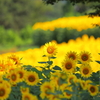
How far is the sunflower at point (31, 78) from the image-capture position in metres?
3.48

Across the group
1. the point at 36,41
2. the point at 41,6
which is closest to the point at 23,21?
the point at 41,6

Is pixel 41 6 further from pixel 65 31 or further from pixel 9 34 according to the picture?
pixel 65 31

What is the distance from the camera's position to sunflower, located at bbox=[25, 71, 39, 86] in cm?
348

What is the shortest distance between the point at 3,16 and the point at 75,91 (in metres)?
31.1

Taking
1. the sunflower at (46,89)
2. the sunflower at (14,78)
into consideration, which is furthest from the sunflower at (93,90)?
the sunflower at (14,78)

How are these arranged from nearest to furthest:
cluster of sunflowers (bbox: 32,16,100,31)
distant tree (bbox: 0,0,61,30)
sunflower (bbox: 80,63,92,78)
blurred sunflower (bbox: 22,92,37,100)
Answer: blurred sunflower (bbox: 22,92,37,100) < sunflower (bbox: 80,63,92,78) < cluster of sunflowers (bbox: 32,16,100,31) < distant tree (bbox: 0,0,61,30)

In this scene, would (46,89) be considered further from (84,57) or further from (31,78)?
(84,57)

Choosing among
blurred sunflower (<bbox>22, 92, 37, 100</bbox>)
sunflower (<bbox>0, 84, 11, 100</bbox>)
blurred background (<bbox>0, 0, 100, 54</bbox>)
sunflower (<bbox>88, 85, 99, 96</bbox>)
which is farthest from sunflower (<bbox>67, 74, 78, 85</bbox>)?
blurred background (<bbox>0, 0, 100, 54</bbox>)

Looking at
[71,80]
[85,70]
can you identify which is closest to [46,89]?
[71,80]

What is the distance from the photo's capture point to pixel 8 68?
159 inches

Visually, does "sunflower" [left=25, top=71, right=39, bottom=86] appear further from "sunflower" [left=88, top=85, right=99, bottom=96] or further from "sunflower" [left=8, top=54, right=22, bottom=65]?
"sunflower" [left=8, top=54, right=22, bottom=65]

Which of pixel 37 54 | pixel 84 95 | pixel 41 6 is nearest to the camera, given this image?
pixel 84 95

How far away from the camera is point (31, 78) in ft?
11.6

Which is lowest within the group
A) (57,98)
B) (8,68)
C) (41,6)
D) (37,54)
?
(57,98)
